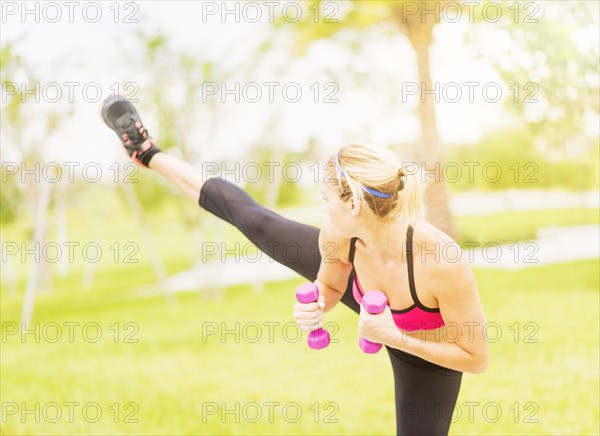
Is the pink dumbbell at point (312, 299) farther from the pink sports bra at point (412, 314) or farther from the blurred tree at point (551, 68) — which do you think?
the blurred tree at point (551, 68)

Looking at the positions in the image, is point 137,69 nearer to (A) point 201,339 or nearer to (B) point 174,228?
(A) point 201,339

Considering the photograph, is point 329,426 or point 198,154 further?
point 198,154

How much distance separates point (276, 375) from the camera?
15.4ft

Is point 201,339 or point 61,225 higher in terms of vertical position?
point 61,225

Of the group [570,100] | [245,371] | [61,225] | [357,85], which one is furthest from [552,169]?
[245,371]

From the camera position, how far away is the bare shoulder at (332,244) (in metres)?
2.31

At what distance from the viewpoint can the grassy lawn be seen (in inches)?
142

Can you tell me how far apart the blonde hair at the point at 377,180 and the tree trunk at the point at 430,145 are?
7.04m

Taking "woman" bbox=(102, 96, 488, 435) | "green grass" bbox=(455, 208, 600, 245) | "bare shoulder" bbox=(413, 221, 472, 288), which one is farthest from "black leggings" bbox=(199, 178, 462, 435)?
"green grass" bbox=(455, 208, 600, 245)

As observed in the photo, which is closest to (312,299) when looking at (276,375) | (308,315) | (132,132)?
(308,315)

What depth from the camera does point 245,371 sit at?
4.87 m

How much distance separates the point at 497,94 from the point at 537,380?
4236 mm

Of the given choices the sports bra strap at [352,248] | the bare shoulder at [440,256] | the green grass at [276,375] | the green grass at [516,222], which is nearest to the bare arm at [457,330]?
the bare shoulder at [440,256]

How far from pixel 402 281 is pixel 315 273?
657 mm
